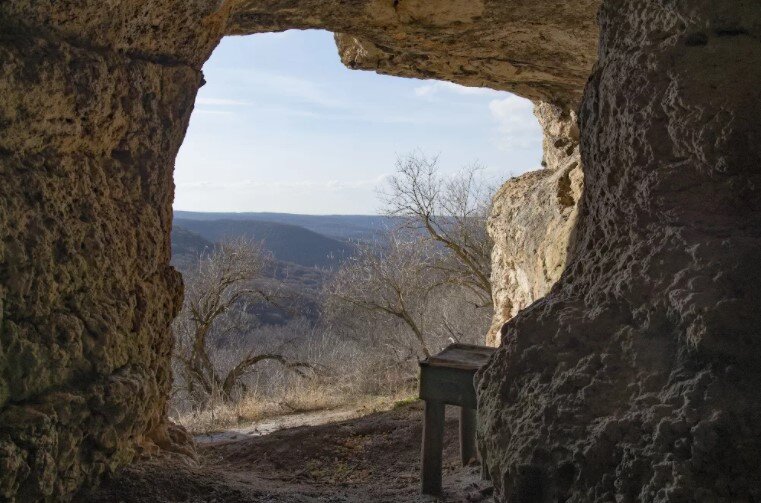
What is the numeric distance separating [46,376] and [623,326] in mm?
2301

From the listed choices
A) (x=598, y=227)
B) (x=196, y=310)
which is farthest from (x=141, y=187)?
(x=196, y=310)

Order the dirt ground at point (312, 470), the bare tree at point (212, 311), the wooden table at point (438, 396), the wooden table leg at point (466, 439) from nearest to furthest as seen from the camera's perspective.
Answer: the dirt ground at point (312, 470) → the wooden table at point (438, 396) → the wooden table leg at point (466, 439) → the bare tree at point (212, 311)

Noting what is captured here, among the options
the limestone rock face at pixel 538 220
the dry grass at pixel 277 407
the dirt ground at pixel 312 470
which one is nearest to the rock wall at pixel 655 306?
the dirt ground at pixel 312 470

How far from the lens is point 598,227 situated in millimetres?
2656

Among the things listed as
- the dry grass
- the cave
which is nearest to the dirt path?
the dry grass

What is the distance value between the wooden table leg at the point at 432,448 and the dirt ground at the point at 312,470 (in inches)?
3.8

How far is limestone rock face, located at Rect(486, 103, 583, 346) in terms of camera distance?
7.33m

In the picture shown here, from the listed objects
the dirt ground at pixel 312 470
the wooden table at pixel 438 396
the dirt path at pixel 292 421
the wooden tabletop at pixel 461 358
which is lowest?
the dirt path at pixel 292 421

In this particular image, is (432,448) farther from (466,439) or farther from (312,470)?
(312,470)

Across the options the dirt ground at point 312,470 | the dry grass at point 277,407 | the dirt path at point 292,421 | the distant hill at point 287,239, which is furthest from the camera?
the distant hill at point 287,239

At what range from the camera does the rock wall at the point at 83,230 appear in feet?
9.30

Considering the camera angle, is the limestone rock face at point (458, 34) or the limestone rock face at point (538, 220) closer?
the limestone rock face at point (458, 34)

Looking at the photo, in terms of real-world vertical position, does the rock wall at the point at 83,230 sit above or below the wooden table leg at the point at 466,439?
above

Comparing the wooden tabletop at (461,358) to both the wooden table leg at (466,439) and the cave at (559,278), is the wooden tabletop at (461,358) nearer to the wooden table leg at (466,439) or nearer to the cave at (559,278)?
the wooden table leg at (466,439)
